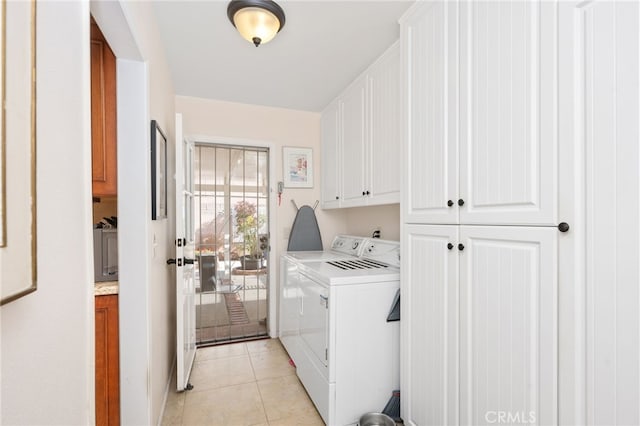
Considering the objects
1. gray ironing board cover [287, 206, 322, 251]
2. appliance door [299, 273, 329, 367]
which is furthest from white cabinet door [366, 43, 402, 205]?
gray ironing board cover [287, 206, 322, 251]

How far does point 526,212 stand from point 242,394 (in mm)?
2089

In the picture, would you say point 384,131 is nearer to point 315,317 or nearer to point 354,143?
point 354,143

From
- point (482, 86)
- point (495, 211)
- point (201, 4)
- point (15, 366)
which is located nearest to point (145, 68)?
point (201, 4)

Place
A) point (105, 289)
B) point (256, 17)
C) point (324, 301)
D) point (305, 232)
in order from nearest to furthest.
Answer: point (105, 289)
point (256, 17)
point (324, 301)
point (305, 232)

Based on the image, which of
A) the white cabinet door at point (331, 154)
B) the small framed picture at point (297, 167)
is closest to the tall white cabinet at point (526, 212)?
the white cabinet door at point (331, 154)

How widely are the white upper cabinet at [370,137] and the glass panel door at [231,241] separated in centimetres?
86

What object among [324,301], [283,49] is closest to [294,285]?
[324,301]

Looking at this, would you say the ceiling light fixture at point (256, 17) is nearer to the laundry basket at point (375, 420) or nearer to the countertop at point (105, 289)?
the countertop at point (105, 289)

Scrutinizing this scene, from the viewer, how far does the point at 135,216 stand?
1.42m

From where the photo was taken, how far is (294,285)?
248 cm

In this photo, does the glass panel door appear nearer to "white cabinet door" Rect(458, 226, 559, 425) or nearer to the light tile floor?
the light tile floor

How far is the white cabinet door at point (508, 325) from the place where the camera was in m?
1.00

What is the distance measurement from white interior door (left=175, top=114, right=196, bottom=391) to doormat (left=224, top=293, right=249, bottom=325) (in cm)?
70

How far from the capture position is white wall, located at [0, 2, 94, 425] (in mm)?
527
